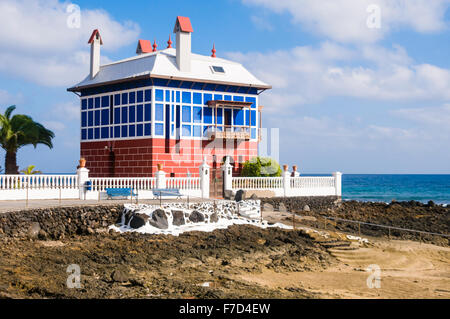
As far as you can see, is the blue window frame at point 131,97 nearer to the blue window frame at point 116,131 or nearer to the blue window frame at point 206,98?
the blue window frame at point 116,131

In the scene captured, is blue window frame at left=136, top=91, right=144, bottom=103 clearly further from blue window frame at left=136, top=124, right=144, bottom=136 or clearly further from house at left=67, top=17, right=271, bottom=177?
blue window frame at left=136, top=124, right=144, bottom=136

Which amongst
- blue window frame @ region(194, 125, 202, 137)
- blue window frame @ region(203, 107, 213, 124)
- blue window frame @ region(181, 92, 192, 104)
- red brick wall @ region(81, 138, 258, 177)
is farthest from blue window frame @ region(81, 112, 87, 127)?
blue window frame @ region(203, 107, 213, 124)

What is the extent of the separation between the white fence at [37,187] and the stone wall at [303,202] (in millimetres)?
9204

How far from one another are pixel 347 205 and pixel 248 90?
9.11 metres

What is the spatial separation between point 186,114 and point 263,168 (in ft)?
17.4

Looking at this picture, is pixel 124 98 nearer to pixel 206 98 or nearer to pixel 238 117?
pixel 206 98

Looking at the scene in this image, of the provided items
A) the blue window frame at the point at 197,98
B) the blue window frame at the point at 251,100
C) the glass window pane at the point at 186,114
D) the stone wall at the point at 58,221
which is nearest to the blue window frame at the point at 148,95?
the glass window pane at the point at 186,114

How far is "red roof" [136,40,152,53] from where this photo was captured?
37094 mm
